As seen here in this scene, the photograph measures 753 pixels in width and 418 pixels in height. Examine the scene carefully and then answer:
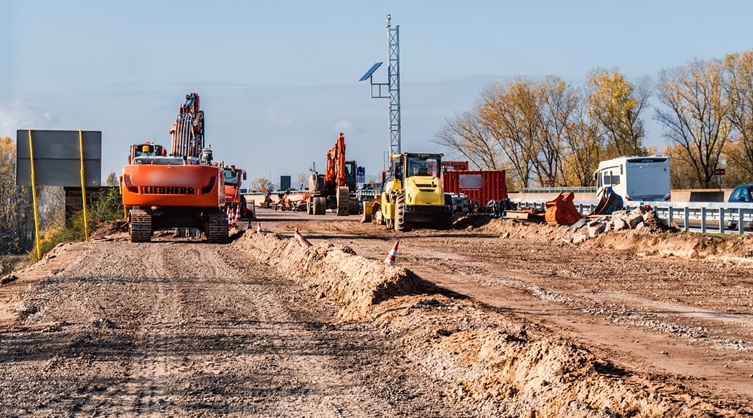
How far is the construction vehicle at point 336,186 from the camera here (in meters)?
52.6

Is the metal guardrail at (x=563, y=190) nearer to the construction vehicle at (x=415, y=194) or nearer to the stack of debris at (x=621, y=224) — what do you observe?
the construction vehicle at (x=415, y=194)

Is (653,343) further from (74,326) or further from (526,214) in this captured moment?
(526,214)

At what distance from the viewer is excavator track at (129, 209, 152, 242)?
26.0 metres

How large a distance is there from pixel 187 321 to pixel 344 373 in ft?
11.6

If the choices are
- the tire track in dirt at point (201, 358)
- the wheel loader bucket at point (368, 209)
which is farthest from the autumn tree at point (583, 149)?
the tire track in dirt at point (201, 358)

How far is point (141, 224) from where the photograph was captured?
2603 cm

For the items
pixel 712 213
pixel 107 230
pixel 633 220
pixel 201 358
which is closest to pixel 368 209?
pixel 107 230

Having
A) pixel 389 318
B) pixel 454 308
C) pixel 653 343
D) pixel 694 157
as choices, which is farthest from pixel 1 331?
pixel 694 157

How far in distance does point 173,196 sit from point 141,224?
1.28 metres

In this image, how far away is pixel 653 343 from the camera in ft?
32.9

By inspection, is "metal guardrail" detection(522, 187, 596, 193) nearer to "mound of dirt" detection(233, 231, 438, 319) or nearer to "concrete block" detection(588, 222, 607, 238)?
"concrete block" detection(588, 222, 607, 238)

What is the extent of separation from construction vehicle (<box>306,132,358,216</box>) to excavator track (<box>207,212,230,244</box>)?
25.0 meters

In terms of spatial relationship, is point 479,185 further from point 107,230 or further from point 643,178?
point 107,230

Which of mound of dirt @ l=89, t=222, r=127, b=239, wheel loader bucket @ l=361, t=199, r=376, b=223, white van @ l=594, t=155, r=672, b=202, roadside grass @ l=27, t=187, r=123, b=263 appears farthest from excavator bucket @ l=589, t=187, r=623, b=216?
roadside grass @ l=27, t=187, r=123, b=263
